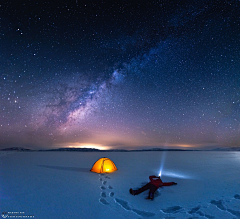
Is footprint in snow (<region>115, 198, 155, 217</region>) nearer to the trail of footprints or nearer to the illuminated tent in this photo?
the trail of footprints

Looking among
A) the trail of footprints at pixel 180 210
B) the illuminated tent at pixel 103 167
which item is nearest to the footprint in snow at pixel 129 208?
the trail of footprints at pixel 180 210

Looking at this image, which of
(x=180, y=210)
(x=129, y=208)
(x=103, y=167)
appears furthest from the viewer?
(x=103, y=167)

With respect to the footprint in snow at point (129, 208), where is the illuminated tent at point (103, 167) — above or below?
below

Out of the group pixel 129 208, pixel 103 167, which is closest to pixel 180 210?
pixel 129 208

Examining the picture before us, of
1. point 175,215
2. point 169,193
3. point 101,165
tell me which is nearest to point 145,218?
point 175,215

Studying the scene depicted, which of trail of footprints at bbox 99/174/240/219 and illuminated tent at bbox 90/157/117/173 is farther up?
trail of footprints at bbox 99/174/240/219

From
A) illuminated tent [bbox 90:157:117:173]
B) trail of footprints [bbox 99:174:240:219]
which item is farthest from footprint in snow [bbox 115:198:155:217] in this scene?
illuminated tent [bbox 90:157:117:173]

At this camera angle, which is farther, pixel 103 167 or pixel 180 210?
pixel 103 167

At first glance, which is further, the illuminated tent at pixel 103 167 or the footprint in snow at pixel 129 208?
the illuminated tent at pixel 103 167

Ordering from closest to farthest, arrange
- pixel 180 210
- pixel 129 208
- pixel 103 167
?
pixel 180 210 < pixel 129 208 < pixel 103 167

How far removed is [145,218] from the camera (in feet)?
16.6

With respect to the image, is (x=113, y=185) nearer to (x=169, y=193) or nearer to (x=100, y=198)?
(x=100, y=198)

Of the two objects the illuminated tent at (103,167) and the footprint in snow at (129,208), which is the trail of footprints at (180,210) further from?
the illuminated tent at (103,167)

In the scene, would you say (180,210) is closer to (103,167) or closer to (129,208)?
(129,208)
